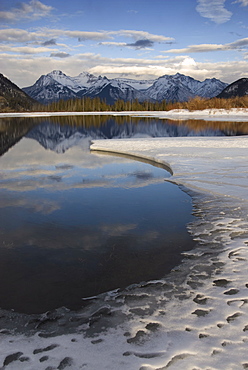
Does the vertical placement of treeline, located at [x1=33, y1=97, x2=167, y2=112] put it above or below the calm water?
above

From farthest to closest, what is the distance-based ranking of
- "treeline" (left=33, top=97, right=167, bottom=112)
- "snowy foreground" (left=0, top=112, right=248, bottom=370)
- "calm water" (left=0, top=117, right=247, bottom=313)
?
"treeline" (left=33, top=97, right=167, bottom=112) → "calm water" (left=0, top=117, right=247, bottom=313) → "snowy foreground" (left=0, top=112, right=248, bottom=370)

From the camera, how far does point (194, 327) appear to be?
14.9 feet

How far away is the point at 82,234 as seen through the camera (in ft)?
26.7

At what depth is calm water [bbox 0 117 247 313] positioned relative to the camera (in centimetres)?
→ 590

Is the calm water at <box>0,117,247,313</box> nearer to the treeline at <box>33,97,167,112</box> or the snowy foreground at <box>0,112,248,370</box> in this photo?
the snowy foreground at <box>0,112,248,370</box>

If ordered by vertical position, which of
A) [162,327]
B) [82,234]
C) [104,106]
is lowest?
[162,327]

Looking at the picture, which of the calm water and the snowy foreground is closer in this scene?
the snowy foreground

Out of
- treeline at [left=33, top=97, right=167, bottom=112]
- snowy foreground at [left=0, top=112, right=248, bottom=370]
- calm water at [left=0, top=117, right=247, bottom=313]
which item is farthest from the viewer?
treeline at [left=33, top=97, right=167, bottom=112]

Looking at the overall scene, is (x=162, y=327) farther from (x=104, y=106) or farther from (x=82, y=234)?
(x=104, y=106)

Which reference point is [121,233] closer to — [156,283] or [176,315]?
[156,283]

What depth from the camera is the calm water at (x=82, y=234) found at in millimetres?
5898

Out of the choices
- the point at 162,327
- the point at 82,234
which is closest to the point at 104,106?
the point at 82,234

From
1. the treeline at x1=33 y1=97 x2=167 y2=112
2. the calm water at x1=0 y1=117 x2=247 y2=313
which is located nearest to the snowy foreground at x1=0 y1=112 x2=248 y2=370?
the calm water at x1=0 y1=117 x2=247 y2=313

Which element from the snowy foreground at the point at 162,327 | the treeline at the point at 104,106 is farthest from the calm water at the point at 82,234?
the treeline at the point at 104,106
